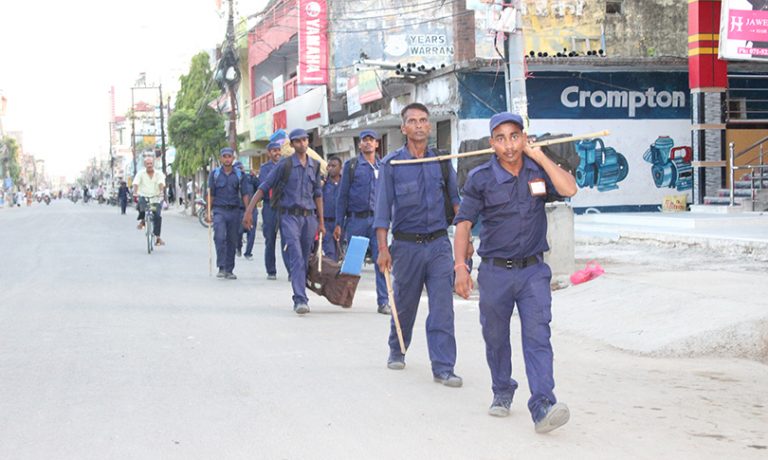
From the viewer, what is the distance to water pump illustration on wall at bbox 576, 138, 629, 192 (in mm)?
27219

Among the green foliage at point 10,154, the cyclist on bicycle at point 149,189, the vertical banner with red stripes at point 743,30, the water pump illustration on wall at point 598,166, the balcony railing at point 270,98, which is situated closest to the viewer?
the cyclist on bicycle at point 149,189

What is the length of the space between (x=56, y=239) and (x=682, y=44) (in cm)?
1974

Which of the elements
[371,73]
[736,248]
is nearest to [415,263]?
[736,248]

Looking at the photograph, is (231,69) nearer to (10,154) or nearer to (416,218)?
(416,218)

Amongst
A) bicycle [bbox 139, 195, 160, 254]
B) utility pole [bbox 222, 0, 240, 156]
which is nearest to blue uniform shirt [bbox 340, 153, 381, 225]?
bicycle [bbox 139, 195, 160, 254]

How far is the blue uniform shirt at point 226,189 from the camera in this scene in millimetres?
15898

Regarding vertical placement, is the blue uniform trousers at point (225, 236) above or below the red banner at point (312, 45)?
below

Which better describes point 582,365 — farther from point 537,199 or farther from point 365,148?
point 365,148

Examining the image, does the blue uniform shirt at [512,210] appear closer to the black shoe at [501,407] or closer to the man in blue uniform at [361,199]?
the black shoe at [501,407]

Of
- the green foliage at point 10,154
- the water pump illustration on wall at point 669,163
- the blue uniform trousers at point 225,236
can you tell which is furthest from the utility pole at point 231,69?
the green foliage at point 10,154

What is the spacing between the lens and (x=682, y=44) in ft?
108

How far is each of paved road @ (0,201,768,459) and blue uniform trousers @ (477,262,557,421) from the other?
247 mm

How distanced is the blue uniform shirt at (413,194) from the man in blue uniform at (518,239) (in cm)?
140

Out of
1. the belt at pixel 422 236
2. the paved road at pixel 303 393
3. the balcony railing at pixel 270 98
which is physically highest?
the balcony railing at pixel 270 98
